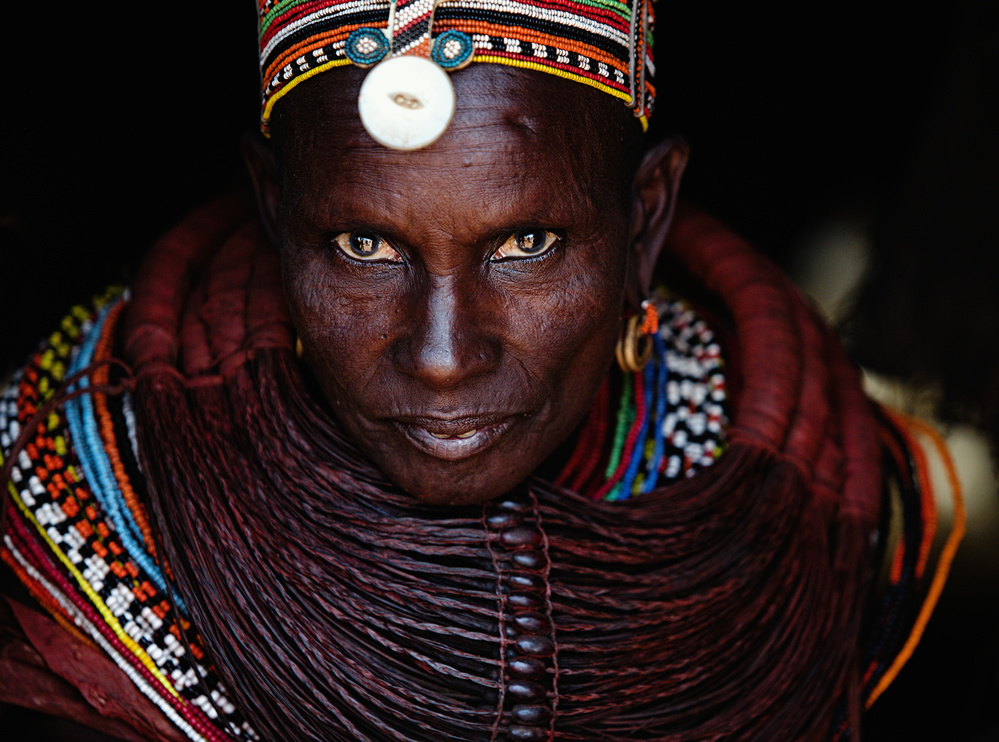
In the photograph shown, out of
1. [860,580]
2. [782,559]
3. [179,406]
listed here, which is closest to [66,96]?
[179,406]

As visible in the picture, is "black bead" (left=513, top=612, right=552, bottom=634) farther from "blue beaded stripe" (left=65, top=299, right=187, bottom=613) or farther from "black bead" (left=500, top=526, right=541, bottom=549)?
"blue beaded stripe" (left=65, top=299, right=187, bottom=613)

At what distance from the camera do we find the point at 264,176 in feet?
5.56

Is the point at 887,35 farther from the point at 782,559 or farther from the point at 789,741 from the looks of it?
the point at 789,741

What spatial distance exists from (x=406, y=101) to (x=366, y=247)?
0.94 ft

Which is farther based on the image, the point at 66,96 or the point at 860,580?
the point at 66,96

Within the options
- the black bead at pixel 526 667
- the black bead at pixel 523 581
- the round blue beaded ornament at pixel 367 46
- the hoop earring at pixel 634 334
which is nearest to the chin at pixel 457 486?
the black bead at pixel 523 581

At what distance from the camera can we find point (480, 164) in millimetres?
1318

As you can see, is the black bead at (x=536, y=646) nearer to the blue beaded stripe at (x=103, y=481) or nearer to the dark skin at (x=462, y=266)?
the dark skin at (x=462, y=266)

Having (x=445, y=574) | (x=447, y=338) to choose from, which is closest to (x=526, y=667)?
(x=445, y=574)

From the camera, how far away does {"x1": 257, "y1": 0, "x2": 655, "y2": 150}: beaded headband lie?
3.85 feet

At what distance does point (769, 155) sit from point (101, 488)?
5.98ft

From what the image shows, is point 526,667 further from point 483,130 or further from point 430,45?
point 430,45

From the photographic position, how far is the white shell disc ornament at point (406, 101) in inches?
45.6

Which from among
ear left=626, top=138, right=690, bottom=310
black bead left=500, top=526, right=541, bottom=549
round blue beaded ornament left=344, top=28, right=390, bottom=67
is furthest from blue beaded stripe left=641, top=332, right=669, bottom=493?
round blue beaded ornament left=344, top=28, right=390, bottom=67
